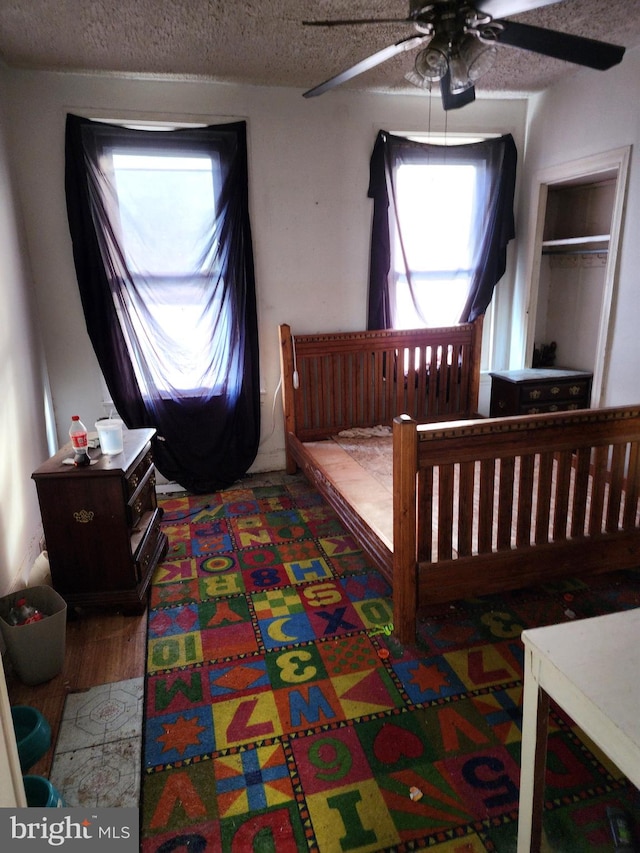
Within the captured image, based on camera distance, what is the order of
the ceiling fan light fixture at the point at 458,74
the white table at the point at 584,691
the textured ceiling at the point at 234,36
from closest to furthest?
the white table at the point at 584,691, the ceiling fan light fixture at the point at 458,74, the textured ceiling at the point at 234,36

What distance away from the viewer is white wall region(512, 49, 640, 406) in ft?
9.95

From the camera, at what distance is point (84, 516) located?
2252 mm

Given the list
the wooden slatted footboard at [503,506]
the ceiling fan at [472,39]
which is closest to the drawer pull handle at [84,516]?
the wooden slatted footboard at [503,506]

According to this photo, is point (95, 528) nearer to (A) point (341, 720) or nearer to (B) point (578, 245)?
(A) point (341, 720)

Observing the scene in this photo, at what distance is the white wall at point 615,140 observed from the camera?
3.03m

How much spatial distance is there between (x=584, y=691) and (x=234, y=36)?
307 centimetres

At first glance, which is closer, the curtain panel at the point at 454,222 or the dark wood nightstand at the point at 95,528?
the dark wood nightstand at the point at 95,528

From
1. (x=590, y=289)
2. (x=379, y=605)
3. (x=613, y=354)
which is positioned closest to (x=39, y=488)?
(x=379, y=605)

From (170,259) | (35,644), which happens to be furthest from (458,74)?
(35,644)

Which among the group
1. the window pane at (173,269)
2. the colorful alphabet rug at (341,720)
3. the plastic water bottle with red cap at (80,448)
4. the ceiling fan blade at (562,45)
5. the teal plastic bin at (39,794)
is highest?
the ceiling fan blade at (562,45)

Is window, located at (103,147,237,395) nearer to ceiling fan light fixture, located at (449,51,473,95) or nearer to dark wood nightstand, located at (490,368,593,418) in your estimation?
ceiling fan light fixture, located at (449,51,473,95)

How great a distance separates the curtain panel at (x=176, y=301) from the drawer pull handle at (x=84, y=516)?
1.34 meters

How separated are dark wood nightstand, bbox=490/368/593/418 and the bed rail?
0.31 meters

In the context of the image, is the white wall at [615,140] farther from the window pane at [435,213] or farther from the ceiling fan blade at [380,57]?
the ceiling fan blade at [380,57]
